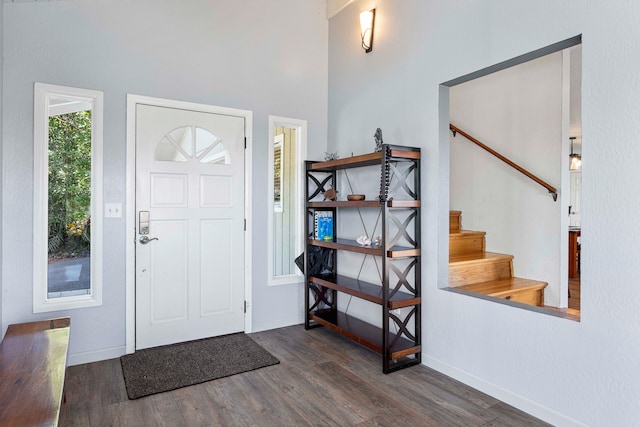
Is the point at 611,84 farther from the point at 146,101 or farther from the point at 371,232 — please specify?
the point at 146,101

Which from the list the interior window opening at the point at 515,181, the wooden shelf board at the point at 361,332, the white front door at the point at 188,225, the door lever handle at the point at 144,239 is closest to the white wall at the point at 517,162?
the interior window opening at the point at 515,181

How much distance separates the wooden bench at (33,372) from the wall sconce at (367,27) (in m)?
3.24

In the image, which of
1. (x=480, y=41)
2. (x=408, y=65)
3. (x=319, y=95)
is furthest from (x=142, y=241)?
(x=480, y=41)

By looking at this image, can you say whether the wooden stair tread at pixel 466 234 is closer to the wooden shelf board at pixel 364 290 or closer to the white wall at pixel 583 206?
the white wall at pixel 583 206

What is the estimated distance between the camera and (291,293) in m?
3.93

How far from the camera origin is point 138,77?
124 inches

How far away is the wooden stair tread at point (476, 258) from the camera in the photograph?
125 inches

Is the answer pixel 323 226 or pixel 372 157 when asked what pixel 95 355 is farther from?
pixel 372 157

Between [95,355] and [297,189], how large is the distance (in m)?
2.30

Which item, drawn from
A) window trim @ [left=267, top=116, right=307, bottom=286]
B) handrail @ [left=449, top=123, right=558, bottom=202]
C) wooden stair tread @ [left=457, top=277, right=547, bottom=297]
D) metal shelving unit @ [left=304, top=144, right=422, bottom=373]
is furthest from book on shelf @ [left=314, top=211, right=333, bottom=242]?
handrail @ [left=449, top=123, right=558, bottom=202]

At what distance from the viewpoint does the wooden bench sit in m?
1.49

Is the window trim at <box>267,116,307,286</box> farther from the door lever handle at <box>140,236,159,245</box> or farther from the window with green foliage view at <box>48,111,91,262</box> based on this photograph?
the window with green foliage view at <box>48,111,91,262</box>

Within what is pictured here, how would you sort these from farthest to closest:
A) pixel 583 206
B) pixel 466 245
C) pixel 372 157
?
pixel 466 245, pixel 372 157, pixel 583 206

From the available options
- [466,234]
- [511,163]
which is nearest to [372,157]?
[466,234]
